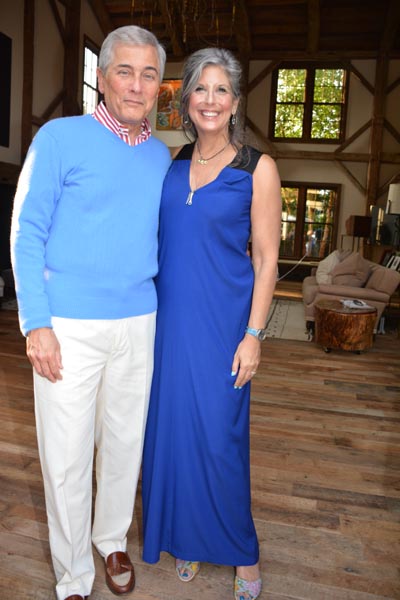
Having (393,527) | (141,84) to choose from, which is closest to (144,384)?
(141,84)

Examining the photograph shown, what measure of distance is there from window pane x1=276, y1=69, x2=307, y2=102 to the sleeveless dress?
1241 cm

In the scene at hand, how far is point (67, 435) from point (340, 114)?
12926 mm

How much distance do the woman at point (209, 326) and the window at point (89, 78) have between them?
429 inches

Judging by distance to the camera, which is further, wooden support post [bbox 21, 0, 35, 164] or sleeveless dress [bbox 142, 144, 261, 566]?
wooden support post [bbox 21, 0, 35, 164]

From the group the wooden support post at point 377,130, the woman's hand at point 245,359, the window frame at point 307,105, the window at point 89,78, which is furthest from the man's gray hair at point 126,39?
the window frame at point 307,105

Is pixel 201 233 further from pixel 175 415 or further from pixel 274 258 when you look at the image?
pixel 175 415

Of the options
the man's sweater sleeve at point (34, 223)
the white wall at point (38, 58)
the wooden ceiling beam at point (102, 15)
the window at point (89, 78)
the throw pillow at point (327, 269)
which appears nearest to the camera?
the man's sweater sleeve at point (34, 223)

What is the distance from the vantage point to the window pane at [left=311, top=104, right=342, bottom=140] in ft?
43.0

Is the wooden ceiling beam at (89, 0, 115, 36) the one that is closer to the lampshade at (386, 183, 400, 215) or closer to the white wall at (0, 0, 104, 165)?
the white wall at (0, 0, 104, 165)

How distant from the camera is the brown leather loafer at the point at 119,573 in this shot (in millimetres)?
1912

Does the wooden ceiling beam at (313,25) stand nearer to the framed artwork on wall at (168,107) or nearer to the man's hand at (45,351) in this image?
the framed artwork on wall at (168,107)

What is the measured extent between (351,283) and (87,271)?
605cm

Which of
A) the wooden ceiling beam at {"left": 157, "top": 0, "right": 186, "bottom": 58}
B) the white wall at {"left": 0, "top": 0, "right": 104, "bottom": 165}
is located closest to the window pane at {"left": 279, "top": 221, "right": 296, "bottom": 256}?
the wooden ceiling beam at {"left": 157, "top": 0, "right": 186, "bottom": 58}

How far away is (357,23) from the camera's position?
12016 millimetres
